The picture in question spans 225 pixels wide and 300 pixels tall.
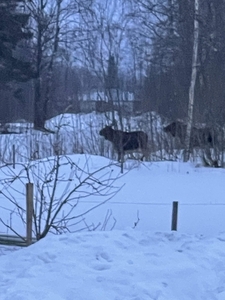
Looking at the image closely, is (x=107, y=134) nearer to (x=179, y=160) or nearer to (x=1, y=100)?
(x=179, y=160)

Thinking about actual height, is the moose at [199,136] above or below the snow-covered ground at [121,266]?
above

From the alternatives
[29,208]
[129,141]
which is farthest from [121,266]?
[129,141]

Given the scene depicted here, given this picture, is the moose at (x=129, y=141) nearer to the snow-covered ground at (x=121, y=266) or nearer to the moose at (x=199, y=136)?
the moose at (x=199, y=136)

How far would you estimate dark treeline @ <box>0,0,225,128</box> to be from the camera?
70.3 feet

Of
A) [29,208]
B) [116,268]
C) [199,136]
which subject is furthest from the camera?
[199,136]

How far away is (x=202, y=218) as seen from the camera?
905cm

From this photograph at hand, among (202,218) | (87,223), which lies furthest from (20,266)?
(202,218)

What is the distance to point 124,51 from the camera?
30375mm

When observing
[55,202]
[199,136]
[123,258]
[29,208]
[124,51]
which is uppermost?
[124,51]

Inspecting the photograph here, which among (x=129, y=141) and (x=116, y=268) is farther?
(x=129, y=141)

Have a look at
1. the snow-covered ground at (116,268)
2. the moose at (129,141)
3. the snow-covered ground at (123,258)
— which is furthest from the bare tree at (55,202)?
the moose at (129,141)

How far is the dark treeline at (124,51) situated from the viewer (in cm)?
2144

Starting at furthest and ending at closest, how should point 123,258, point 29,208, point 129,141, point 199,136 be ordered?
point 129,141, point 199,136, point 29,208, point 123,258

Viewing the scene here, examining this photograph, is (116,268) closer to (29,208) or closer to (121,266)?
(121,266)
